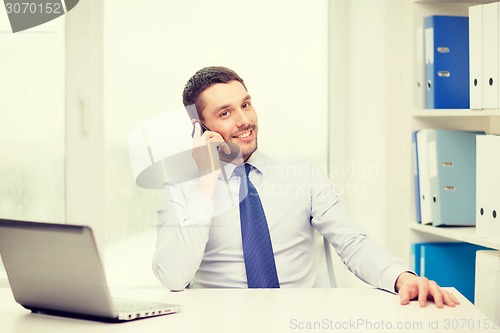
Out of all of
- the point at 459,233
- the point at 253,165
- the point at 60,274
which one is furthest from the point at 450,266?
the point at 60,274

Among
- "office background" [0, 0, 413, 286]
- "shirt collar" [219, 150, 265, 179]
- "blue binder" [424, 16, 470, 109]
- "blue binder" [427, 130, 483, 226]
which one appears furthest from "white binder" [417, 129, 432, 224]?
"shirt collar" [219, 150, 265, 179]

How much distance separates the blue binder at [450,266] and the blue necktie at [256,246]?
892 millimetres

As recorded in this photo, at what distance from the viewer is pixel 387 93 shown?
2.95 metres

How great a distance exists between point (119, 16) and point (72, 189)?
74 cm

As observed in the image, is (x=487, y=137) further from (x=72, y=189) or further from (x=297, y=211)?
(x=72, y=189)

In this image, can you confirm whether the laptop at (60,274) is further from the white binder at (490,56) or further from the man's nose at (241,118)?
the white binder at (490,56)

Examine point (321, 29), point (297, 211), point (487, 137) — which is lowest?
point (297, 211)

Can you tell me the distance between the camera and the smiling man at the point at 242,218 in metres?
1.91

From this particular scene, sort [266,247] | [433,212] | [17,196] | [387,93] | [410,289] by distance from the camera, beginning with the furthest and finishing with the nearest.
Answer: [17,196], [387,93], [433,212], [266,247], [410,289]

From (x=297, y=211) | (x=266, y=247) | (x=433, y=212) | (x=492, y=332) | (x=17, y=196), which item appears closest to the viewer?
(x=492, y=332)

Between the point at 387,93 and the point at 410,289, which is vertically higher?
the point at 387,93

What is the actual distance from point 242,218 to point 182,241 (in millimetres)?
186

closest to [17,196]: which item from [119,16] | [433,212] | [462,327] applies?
[119,16]

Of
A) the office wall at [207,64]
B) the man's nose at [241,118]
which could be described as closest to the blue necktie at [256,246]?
the man's nose at [241,118]
